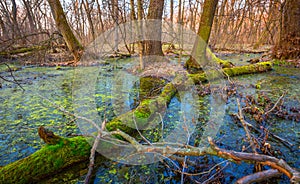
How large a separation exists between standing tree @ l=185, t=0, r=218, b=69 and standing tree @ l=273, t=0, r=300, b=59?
4.03 metres

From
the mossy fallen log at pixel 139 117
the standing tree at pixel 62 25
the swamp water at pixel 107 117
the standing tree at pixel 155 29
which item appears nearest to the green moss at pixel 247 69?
the swamp water at pixel 107 117

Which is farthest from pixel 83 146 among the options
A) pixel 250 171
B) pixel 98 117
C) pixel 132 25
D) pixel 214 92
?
pixel 132 25

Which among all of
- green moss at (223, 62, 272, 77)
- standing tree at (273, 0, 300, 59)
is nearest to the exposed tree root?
green moss at (223, 62, 272, 77)

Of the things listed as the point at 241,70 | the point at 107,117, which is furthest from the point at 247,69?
the point at 107,117

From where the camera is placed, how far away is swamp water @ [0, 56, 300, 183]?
7.22 ft

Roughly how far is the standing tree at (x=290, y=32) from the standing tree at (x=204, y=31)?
4034 millimetres

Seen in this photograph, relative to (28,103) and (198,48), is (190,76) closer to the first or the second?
(198,48)

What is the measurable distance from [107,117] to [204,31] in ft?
18.9

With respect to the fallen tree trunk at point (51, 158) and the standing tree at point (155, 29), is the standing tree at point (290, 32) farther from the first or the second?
the fallen tree trunk at point (51, 158)

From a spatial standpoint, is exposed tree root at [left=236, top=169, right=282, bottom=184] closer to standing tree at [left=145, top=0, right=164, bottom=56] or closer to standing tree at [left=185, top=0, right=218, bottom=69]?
standing tree at [left=185, top=0, right=218, bottom=69]

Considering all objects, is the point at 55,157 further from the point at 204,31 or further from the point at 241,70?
the point at 204,31

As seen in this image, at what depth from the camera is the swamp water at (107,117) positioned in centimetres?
220

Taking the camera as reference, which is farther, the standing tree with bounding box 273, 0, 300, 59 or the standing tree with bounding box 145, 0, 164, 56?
the standing tree with bounding box 273, 0, 300, 59

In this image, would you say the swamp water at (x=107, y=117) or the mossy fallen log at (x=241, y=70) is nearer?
the swamp water at (x=107, y=117)
